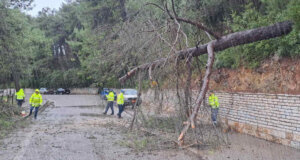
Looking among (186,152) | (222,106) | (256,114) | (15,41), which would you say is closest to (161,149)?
(186,152)

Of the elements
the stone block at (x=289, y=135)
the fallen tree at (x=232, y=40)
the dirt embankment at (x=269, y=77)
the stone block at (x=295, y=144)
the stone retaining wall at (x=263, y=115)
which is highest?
the fallen tree at (x=232, y=40)

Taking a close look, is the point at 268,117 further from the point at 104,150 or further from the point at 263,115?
the point at 104,150

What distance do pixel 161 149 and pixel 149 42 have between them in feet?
8.90

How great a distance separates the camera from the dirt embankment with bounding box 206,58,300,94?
8609mm

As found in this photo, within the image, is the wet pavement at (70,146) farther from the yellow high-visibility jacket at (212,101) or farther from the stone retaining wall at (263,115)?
the yellow high-visibility jacket at (212,101)

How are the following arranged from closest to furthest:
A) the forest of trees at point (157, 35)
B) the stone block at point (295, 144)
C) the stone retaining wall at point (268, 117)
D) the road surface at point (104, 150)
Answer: the road surface at point (104, 150)
the forest of trees at point (157, 35)
the stone block at point (295, 144)
the stone retaining wall at point (268, 117)

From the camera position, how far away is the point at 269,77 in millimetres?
9633

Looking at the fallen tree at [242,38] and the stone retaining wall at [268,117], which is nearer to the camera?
the fallen tree at [242,38]

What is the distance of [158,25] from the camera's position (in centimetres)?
809

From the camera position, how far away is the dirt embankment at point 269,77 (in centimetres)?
861

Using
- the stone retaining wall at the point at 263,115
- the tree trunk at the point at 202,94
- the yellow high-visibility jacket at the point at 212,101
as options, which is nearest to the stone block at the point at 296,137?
the stone retaining wall at the point at 263,115

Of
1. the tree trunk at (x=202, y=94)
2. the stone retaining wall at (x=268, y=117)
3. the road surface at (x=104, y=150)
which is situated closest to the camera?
the tree trunk at (x=202, y=94)

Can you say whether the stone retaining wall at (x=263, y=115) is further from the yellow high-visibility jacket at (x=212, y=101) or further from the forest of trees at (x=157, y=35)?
the forest of trees at (x=157, y=35)

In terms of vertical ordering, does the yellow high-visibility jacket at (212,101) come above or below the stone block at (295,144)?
above
